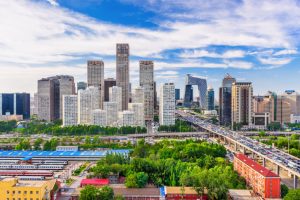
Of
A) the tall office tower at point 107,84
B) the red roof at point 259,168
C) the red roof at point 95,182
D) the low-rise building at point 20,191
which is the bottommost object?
the red roof at point 95,182

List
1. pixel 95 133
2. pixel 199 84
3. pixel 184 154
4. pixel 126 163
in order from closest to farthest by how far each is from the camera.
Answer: pixel 126 163, pixel 184 154, pixel 95 133, pixel 199 84

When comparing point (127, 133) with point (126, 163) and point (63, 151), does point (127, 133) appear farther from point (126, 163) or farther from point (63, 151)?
point (126, 163)

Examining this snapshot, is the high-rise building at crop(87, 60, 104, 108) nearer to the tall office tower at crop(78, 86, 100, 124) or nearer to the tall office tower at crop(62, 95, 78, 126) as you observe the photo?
the tall office tower at crop(78, 86, 100, 124)

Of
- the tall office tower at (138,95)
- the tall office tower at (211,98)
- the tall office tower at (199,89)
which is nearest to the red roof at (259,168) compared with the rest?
the tall office tower at (138,95)

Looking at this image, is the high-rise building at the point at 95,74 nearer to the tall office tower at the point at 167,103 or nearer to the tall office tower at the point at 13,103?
the tall office tower at the point at 167,103

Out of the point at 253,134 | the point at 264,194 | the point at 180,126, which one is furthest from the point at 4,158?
the point at 253,134

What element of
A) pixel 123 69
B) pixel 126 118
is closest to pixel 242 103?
pixel 126 118

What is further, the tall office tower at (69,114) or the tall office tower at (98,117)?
the tall office tower at (69,114)
